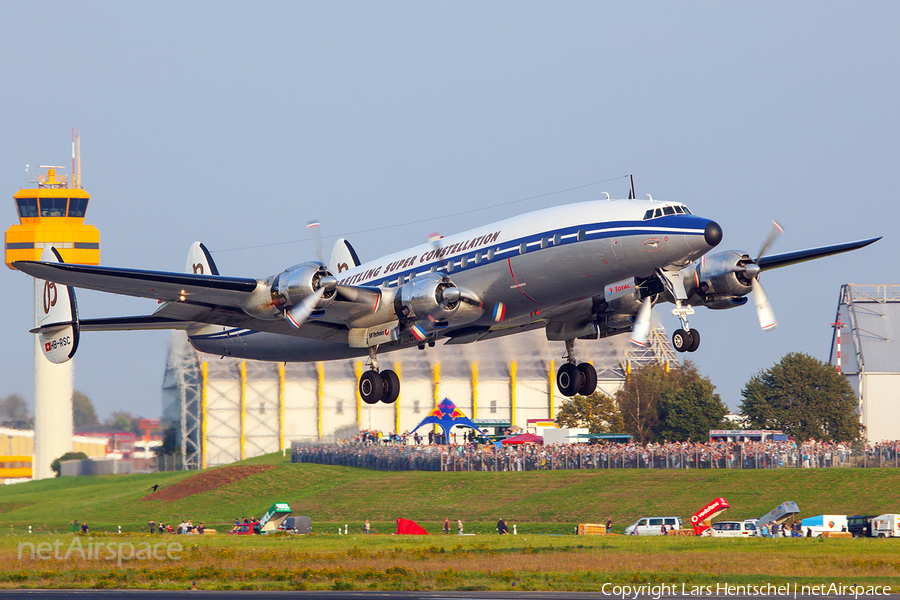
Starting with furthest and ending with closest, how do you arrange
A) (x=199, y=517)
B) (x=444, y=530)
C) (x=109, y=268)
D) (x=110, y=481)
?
(x=110, y=481), (x=199, y=517), (x=444, y=530), (x=109, y=268)

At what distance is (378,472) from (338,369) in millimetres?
25293

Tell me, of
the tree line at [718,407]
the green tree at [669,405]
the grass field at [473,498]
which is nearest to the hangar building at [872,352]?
the tree line at [718,407]

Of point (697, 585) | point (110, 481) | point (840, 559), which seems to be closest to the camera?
point (697, 585)

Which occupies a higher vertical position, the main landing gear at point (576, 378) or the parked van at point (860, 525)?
the main landing gear at point (576, 378)

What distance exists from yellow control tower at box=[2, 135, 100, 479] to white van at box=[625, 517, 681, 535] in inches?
2865

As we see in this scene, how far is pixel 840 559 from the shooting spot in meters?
41.8

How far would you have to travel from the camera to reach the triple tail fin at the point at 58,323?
1704 inches

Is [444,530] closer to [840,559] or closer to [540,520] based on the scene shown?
[540,520]

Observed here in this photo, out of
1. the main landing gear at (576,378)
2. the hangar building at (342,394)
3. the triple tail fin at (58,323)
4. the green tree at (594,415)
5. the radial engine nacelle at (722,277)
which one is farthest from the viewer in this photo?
the hangar building at (342,394)

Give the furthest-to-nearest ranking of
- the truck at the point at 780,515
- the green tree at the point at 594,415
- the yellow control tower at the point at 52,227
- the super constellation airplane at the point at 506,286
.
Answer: the yellow control tower at the point at 52,227 → the green tree at the point at 594,415 → the truck at the point at 780,515 → the super constellation airplane at the point at 506,286

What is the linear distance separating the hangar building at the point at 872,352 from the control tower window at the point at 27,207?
88722 millimetres

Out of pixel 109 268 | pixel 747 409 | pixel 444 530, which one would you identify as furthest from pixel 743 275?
pixel 747 409

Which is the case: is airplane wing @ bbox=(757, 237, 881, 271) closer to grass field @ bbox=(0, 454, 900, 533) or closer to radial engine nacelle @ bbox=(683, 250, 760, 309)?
radial engine nacelle @ bbox=(683, 250, 760, 309)

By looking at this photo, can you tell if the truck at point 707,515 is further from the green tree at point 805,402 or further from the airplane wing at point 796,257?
the green tree at point 805,402
